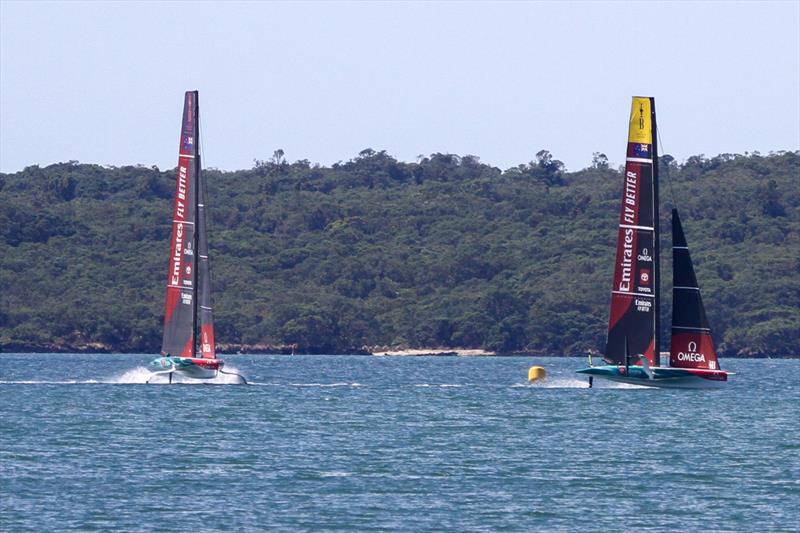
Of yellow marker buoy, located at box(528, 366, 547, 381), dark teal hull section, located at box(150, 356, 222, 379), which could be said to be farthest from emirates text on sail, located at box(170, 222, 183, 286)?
yellow marker buoy, located at box(528, 366, 547, 381)

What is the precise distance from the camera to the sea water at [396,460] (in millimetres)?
33406

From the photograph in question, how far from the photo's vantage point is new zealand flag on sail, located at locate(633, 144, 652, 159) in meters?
62.7

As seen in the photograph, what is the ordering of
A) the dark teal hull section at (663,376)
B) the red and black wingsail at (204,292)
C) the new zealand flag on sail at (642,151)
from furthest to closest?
the red and black wingsail at (204,292), the new zealand flag on sail at (642,151), the dark teal hull section at (663,376)

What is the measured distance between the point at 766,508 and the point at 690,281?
28050 mm

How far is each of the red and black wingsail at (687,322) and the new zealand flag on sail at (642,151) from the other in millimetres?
2624

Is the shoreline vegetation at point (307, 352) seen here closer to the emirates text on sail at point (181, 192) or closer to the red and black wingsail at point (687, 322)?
the red and black wingsail at point (687, 322)

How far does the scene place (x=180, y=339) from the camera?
65562 millimetres

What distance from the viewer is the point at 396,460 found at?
4309cm

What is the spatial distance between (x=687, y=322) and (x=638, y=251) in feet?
9.97

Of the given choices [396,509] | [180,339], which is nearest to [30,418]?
[180,339]

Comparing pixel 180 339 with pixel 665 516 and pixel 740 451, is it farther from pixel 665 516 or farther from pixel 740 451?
pixel 665 516

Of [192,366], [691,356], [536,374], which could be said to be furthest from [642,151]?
[192,366]

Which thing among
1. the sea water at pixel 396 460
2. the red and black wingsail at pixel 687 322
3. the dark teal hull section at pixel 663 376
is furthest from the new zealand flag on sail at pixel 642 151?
the sea water at pixel 396 460

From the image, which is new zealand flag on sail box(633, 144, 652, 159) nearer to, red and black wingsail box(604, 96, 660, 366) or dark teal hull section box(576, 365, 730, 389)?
red and black wingsail box(604, 96, 660, 366)
